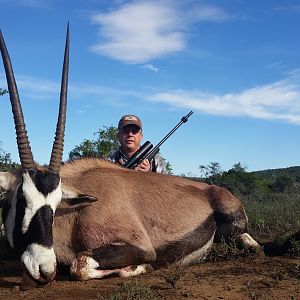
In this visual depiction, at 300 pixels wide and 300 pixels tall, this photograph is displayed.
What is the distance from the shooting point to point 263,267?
17.3 feet

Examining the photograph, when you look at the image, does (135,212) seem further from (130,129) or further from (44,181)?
(130,129)

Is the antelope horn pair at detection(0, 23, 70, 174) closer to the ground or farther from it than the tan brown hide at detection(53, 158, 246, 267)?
farther from it

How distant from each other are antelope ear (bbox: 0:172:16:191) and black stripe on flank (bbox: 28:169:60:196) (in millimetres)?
455

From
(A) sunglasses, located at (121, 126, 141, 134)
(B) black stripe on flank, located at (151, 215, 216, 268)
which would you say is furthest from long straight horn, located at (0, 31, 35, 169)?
(A) sunglasses, located at (121, 126, 141, 134)

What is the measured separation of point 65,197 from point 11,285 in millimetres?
966

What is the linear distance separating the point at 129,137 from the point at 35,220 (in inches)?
156

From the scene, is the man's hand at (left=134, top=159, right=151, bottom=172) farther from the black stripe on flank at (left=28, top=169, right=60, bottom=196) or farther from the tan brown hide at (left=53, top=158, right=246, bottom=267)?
the black stripe on flank at (left=28, top=169, right=60, bottom=196)

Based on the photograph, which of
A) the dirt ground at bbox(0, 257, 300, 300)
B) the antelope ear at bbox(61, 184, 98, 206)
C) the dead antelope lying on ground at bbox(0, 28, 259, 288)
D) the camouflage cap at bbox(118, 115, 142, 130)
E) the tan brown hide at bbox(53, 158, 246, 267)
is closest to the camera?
the dirt ground at bbox(0, 257, 300, 300)

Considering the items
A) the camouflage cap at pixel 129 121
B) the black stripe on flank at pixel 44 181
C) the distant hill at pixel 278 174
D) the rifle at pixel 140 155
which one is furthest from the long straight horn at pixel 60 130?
the distant hill at pixel 278 174

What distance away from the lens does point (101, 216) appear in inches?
206

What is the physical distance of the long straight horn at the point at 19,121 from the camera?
16.3 feet

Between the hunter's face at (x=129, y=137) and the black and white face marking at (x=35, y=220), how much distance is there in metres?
3.53

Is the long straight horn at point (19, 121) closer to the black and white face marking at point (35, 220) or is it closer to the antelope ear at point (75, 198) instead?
the black and white face marking at point (35, 220)

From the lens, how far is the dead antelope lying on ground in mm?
4562
